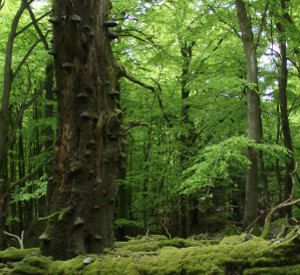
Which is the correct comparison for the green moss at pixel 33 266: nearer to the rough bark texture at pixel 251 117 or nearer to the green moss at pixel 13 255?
the green moss at pixel 13 255

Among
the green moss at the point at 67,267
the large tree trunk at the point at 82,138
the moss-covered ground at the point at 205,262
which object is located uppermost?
the large tree trunk at the point at 82,138

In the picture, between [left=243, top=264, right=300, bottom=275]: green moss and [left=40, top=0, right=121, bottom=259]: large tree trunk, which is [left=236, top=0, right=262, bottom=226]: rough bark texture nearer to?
[left=40, top=0, right=121, bottom=259]: large tree trunk

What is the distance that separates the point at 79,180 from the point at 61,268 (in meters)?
1.00

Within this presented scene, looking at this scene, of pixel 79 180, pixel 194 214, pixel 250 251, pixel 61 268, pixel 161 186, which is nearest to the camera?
pixel 250 251

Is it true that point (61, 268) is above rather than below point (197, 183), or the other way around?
below

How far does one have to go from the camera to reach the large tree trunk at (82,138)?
366 cm

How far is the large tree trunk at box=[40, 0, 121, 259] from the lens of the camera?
3.66 m

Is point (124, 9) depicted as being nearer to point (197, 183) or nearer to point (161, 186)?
point (197, 183)

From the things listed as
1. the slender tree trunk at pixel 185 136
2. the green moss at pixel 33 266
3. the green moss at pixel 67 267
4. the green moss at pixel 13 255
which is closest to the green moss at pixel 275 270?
the green moss at pixel 67 267

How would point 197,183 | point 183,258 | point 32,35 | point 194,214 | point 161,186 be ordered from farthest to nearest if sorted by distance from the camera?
point 194,214 < point 161,186 < point 32,35 < point 197,183 < point 183,258

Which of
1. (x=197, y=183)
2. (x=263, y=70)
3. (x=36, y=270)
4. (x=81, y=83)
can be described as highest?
(x=263, y=70)

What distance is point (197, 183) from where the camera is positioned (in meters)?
7.13

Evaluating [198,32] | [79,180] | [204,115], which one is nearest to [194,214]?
[204,115]

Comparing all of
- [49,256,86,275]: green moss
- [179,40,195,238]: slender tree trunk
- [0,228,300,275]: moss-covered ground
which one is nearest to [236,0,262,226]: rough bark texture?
[179,40,195,238]: slender tree trunk
